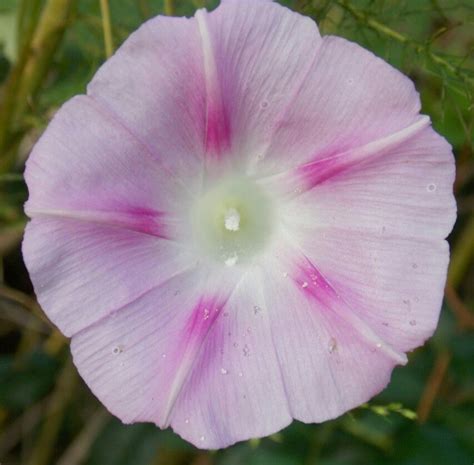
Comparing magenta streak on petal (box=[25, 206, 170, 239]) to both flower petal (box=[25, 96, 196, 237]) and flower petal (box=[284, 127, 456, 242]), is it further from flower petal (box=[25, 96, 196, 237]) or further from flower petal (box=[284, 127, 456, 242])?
flower petal (box=[284, 127, 456, 242])

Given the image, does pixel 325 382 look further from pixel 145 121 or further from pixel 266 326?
pixel 145 121

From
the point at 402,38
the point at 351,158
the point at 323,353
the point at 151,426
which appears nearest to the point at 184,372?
the point at 323,353

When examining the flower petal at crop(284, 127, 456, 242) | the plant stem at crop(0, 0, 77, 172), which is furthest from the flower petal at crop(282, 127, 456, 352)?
the plant stem at crop(0, 0, 77, 172)

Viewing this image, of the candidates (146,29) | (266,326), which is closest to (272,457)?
(266,326)

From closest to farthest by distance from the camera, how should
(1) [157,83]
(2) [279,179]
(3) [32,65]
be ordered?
(1) [157,83], (2) [279,179], (3) [32,65]

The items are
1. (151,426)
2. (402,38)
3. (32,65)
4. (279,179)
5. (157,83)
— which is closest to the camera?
(157,83)

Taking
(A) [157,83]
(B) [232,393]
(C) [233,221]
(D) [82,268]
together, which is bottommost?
(B) [232,393]

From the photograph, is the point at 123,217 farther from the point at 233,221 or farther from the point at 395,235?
the point at 395,235
